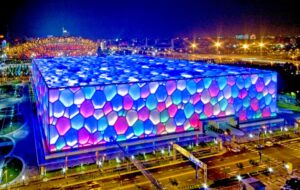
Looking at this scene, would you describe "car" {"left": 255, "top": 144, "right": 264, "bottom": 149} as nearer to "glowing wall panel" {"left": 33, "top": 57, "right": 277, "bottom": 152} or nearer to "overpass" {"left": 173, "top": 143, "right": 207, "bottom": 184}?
"glowing wall panel" {"left": 33, "top": 57, "right": 277, "bottom": 152}

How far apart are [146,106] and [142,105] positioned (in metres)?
0.36

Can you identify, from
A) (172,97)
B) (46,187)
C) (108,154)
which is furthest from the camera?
(172,97)

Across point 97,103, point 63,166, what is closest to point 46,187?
point 63,166

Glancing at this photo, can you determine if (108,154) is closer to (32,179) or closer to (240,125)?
(32,179)

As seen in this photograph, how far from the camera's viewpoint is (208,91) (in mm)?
28453

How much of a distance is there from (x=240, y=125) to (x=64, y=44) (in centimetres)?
11260

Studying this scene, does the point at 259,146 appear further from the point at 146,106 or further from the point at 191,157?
the point at 146,106

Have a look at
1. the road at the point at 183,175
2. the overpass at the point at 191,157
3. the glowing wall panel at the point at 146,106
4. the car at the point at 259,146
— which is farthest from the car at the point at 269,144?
the overpass at the point at 191,157

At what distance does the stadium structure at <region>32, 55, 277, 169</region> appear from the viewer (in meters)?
23.8

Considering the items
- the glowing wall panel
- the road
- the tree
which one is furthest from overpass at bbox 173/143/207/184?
the glowing wall panel

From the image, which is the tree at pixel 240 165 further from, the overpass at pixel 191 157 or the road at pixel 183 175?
the overpass at pixel 191 157

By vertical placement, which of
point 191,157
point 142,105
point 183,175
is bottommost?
point 183,175

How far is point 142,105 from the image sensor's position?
25.9 meters

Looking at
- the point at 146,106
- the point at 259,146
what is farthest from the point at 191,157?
the point at 259,146
